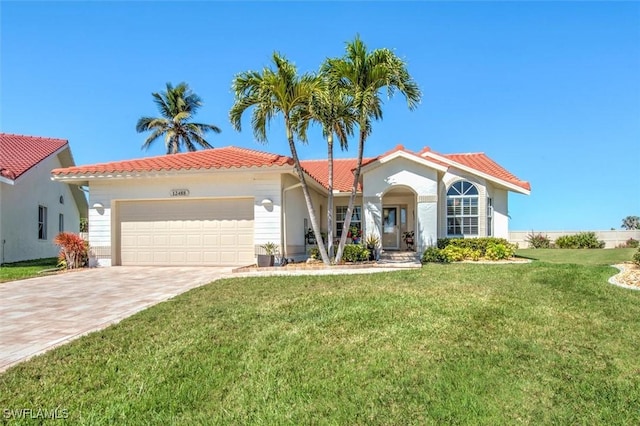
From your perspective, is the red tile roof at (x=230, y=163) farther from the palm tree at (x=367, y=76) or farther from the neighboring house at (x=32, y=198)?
the neighboring house at (x=32, y=198)

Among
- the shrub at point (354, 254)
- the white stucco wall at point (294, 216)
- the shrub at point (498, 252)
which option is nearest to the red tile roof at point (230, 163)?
the white stucco wall at point (294, 216)

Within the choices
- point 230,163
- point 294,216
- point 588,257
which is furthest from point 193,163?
point 588,257

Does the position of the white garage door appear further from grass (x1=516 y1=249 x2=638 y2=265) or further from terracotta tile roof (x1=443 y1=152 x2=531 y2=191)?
grass (x1=516 y1=249 x2=638 y2=265)

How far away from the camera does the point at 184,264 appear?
47.8 ft

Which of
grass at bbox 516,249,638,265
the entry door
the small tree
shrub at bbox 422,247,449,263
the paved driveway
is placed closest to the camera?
the paved driveway

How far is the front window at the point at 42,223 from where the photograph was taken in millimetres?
19734

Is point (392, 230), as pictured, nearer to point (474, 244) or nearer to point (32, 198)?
point (474, 244)

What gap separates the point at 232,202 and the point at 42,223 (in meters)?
12.8

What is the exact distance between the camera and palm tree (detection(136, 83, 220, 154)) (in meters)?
29.8

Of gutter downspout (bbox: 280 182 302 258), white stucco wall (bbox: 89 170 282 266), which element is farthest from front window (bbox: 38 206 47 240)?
gutter downspout (bbox: 280 182 302 258)

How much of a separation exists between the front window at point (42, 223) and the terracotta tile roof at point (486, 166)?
21.2 metres

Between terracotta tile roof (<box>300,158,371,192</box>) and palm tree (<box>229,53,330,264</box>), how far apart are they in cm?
487

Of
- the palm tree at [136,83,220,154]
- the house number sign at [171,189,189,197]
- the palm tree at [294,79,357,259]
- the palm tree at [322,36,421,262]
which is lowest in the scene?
the house number sign at [171,189,189,197]

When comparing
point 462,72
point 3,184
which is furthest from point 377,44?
point 3,184
